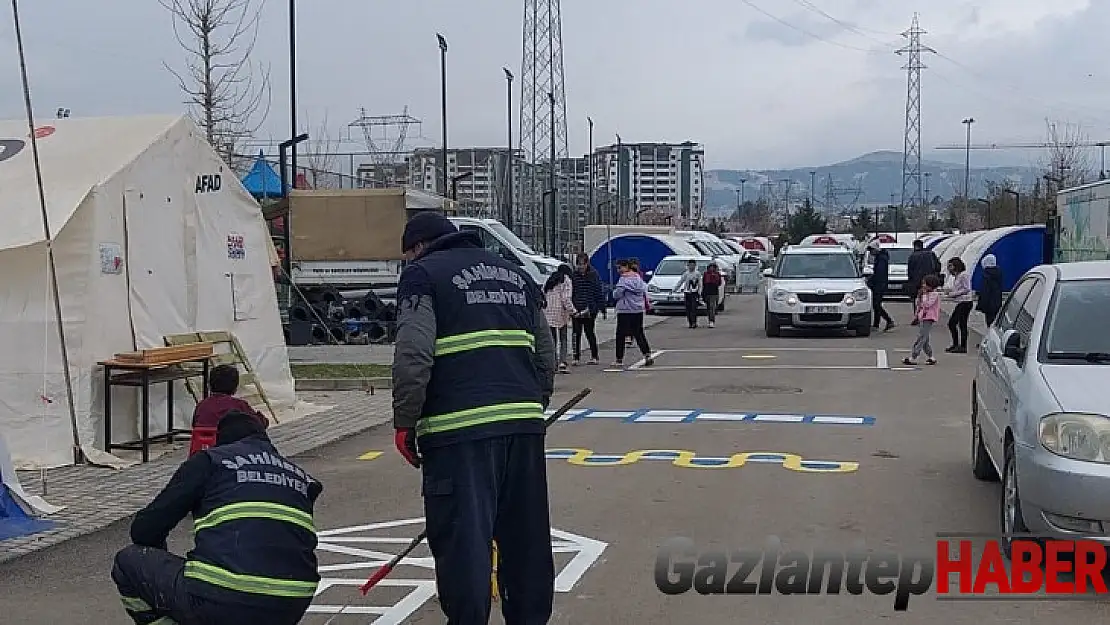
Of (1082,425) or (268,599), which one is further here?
(1082,425)

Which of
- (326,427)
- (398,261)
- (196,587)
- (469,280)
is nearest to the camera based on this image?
(196,587)

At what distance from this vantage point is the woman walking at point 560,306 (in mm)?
20172

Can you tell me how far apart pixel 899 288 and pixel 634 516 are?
105 ft

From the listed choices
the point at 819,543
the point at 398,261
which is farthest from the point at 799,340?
the point at 819,543

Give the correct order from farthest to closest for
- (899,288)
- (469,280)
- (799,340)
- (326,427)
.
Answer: (899,288) → (799,340) → (326,427) → (469,280)

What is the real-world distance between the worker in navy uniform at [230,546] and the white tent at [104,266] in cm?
678

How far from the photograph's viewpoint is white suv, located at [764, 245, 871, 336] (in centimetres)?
2544

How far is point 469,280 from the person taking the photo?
5391 millimetres

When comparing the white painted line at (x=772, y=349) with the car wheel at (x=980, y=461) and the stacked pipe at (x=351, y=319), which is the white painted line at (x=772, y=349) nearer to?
the stacked pipe at (x=351, y=319)

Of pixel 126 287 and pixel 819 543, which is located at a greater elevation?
pixel 126 287

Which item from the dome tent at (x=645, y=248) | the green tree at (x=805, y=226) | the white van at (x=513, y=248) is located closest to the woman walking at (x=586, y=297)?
A: the white van at (x=513, y=248)

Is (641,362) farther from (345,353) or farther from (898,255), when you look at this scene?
(898,255)

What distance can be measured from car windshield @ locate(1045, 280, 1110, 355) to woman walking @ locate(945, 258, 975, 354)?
13920mm

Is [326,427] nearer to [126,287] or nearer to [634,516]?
[126,287]
